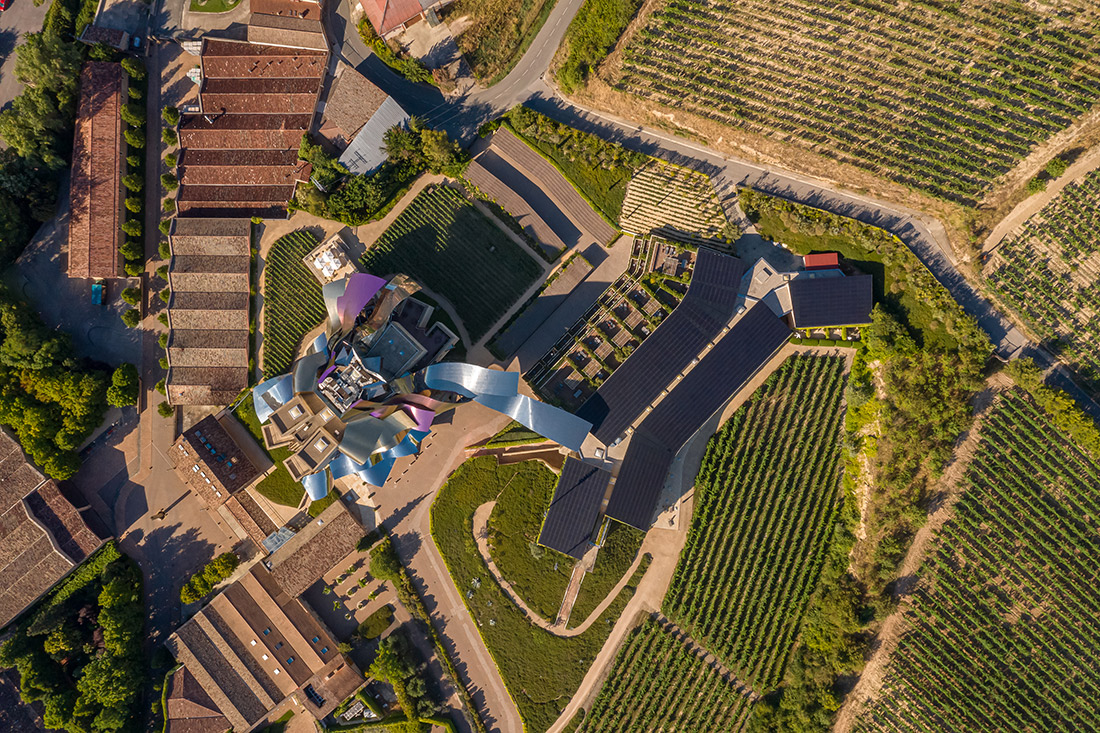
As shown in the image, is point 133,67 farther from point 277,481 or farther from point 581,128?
point 581,128

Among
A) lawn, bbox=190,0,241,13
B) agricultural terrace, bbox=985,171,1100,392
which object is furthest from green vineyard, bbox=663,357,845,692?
lawn, bbox=190,0,241,13

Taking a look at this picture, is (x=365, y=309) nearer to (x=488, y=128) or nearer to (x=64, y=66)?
(x=488, y=128)

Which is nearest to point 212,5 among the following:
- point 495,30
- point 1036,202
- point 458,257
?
point 495,30

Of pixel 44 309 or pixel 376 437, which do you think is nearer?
pixel 376 437

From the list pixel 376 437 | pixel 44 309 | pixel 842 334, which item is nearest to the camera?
pixel 376 437

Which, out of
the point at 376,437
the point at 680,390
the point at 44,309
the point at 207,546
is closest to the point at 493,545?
the point at 376,437

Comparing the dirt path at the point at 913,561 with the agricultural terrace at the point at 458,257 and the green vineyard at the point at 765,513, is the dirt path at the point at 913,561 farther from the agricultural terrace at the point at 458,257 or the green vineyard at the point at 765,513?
the agricultural terrace at the point at 458,257

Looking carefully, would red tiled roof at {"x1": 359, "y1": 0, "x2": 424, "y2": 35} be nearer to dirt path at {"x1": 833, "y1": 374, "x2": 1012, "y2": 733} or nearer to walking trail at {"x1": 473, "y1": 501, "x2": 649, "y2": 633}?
walking trail at {"x1": 473, "y1": 501, "x2": 649, "y2": 633}

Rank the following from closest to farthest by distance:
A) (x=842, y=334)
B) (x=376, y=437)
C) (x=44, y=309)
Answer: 1. (x=376, y=437)
2. (x=842, y=334)
3. (x=44, y=309)
